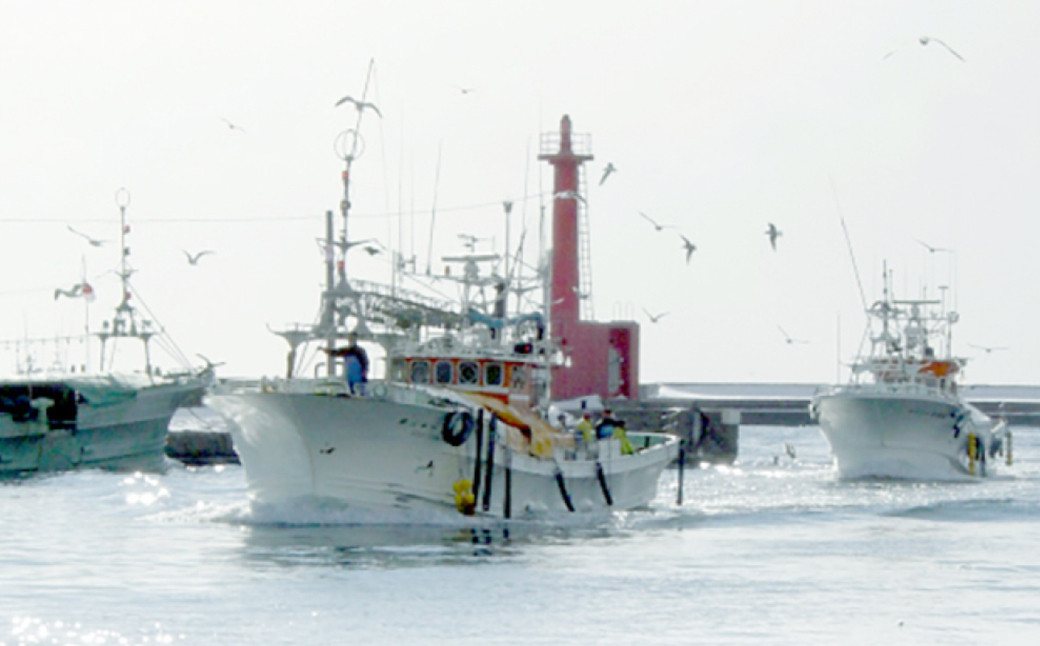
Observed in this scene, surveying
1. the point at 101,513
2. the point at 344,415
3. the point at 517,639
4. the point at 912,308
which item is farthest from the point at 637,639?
the point at 912,308

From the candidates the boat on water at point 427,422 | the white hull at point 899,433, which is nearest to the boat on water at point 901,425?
the white hull at point 899,433

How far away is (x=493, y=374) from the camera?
3819cm

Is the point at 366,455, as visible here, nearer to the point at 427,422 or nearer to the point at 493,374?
the point at 427,422

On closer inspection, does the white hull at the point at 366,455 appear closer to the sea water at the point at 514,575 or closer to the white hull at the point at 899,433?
the sea water at the point at 514,575

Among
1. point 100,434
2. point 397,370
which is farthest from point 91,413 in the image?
point 397,370

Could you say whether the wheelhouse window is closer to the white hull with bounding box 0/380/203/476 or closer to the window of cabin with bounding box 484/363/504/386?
the window of cabin with bounding box 484/363/504/386

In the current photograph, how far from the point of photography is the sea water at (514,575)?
22.9 metres

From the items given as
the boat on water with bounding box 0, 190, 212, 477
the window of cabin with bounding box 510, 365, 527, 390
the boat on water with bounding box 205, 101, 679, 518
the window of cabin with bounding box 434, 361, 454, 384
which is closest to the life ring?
the boat on water with bounding box 205, 101, 679, 518

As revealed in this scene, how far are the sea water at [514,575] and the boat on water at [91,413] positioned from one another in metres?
9.25

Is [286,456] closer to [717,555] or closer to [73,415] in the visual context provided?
[717,555]

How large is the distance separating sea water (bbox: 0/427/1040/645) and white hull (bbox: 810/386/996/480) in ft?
42.8

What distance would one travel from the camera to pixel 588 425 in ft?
129

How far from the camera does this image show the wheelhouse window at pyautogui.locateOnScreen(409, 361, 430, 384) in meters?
37.9

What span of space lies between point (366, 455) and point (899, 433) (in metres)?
29.0
